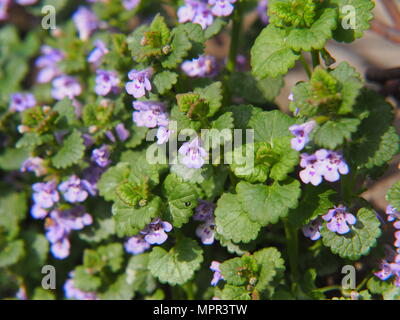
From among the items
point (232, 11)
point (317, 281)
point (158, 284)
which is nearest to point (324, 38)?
point (232, 11)

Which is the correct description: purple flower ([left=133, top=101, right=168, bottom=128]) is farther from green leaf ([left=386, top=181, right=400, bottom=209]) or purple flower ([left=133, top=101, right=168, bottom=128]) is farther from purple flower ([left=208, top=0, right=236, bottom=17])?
green leaf ([left=386, top=181, right=400, bottom=209])

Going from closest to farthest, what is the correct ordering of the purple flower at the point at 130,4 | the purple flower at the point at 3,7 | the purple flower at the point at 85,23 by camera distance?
the purple flower at the point at 130,4 < the purple flower at the point at 85,23 < the purple flower at the point at 3,7

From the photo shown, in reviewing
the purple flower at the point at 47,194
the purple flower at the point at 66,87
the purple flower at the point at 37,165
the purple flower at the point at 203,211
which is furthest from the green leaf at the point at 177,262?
the purple flower at the point at 66,87

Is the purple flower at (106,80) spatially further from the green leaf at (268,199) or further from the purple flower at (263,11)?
the purple flower at (263,11)

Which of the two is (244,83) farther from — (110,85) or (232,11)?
(110,85)

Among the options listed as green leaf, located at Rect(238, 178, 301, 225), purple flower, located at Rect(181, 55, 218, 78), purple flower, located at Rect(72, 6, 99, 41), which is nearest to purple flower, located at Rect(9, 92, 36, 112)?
purple flower, located at Rect(72, 6, 99, 41)

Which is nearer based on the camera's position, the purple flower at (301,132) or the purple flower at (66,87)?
the purple flower at (301,132)
